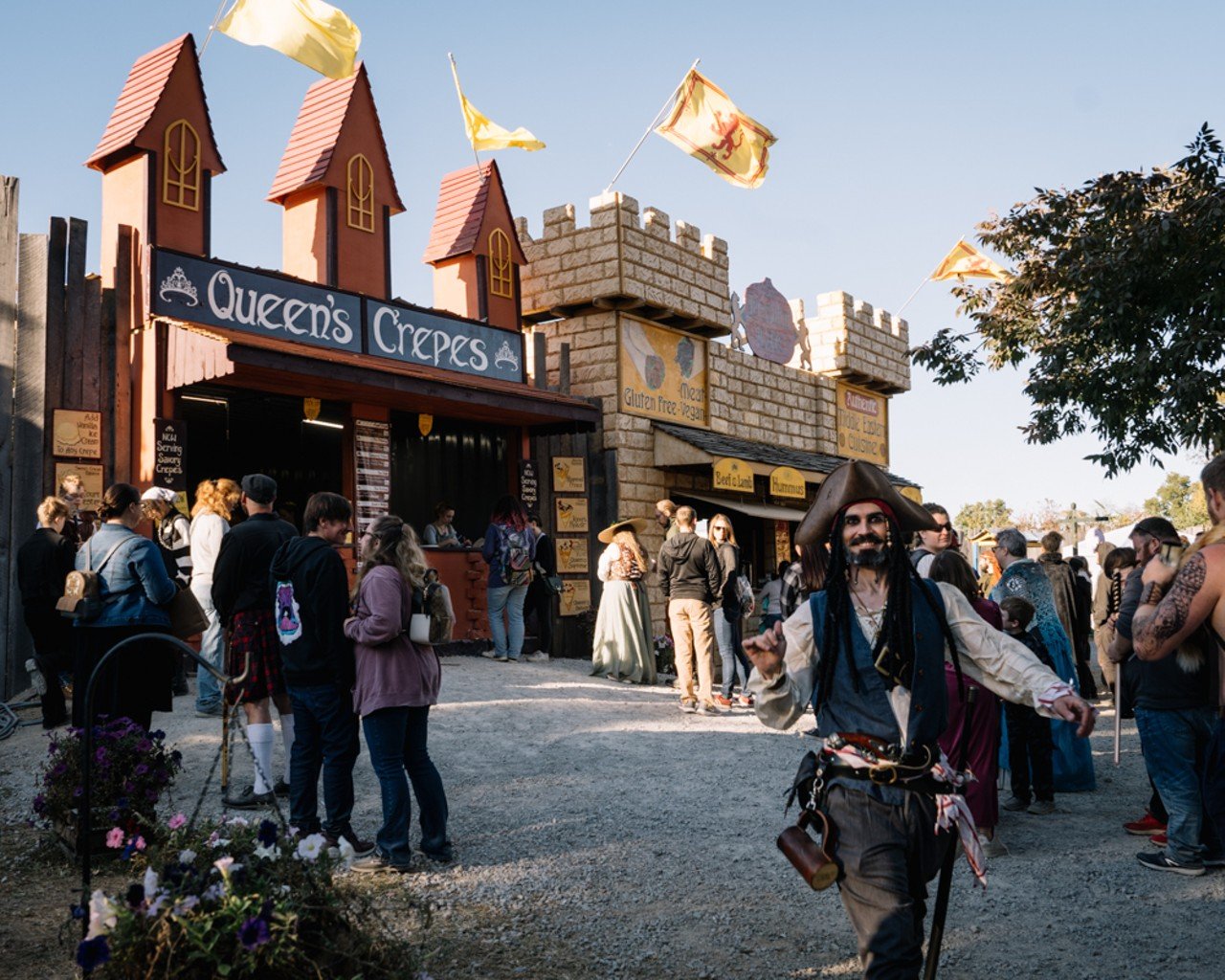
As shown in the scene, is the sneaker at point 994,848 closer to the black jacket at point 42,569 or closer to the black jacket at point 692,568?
the black jacket at point 692,568

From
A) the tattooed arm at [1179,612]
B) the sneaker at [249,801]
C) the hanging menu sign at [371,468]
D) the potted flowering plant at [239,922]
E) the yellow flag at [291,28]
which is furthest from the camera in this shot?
the hanging menu sign at [371,468]

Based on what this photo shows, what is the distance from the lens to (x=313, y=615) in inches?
207

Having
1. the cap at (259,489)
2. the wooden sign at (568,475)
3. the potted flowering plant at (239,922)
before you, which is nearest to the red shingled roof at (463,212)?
the wooden sign at (568,475)

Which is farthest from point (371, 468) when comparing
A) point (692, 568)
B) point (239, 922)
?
point (239, 922)

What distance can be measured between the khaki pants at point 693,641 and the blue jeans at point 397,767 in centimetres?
520

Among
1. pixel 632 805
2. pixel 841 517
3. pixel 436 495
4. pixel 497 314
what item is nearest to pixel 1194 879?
pixel 632 805

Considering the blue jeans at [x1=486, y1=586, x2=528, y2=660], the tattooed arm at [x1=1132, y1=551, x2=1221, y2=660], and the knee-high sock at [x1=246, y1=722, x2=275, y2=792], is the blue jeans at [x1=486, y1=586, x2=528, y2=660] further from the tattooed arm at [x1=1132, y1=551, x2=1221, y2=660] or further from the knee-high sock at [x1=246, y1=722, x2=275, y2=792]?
the tattooed arm at [x1=1132, y1=551, x2=1221, y2=660]

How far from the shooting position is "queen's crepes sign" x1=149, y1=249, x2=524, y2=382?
34.6 feet

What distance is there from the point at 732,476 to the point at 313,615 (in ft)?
35.5

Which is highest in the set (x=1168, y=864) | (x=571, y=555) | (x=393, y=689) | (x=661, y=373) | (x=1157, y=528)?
(x=661, y=373)

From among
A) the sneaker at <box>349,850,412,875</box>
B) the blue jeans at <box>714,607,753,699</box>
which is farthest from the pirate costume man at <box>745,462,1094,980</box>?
the blue jeans at <box>714,607,753,699</box>

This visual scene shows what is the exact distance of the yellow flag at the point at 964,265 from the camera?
20.7 metres

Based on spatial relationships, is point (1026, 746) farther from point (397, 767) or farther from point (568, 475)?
point (568, 475)

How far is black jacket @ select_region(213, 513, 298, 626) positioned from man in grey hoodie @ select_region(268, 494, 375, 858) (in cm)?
76
